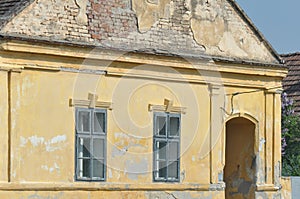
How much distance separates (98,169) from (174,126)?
2228 mm

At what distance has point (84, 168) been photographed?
2006 centimetres

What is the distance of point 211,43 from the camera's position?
22422 millimetres

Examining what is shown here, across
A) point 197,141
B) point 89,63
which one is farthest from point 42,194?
point 197,141

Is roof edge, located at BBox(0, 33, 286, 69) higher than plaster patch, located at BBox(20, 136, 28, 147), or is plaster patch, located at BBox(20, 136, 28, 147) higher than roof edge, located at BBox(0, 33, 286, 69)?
roof edge, located at BBox(0, 33, 286, 69)

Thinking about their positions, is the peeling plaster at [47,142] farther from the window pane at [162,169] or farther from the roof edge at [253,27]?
the roof edge at [253,27]

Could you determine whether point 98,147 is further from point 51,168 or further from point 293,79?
point 293,79

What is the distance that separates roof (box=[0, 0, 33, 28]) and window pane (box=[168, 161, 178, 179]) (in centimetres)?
476

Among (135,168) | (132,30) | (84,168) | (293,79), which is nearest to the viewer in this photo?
(84,168)

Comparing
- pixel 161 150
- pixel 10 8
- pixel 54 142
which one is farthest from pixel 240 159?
pixel 10 8

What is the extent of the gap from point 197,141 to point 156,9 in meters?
2.95

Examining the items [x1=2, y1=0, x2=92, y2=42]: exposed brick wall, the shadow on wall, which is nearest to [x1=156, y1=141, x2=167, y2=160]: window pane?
[x1=2, y1=0, x2=92, y2=42]: exposed brick wall

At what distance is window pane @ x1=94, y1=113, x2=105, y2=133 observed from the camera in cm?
2025

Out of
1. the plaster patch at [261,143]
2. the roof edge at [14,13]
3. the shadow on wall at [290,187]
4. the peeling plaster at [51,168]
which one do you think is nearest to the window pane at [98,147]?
the peeling plaster at [51,168]

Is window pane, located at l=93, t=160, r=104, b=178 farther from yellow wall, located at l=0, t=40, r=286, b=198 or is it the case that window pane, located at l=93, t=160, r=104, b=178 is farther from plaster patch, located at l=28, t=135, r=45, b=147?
plaster patch, located at l=28, t=135, r=45, b=147
